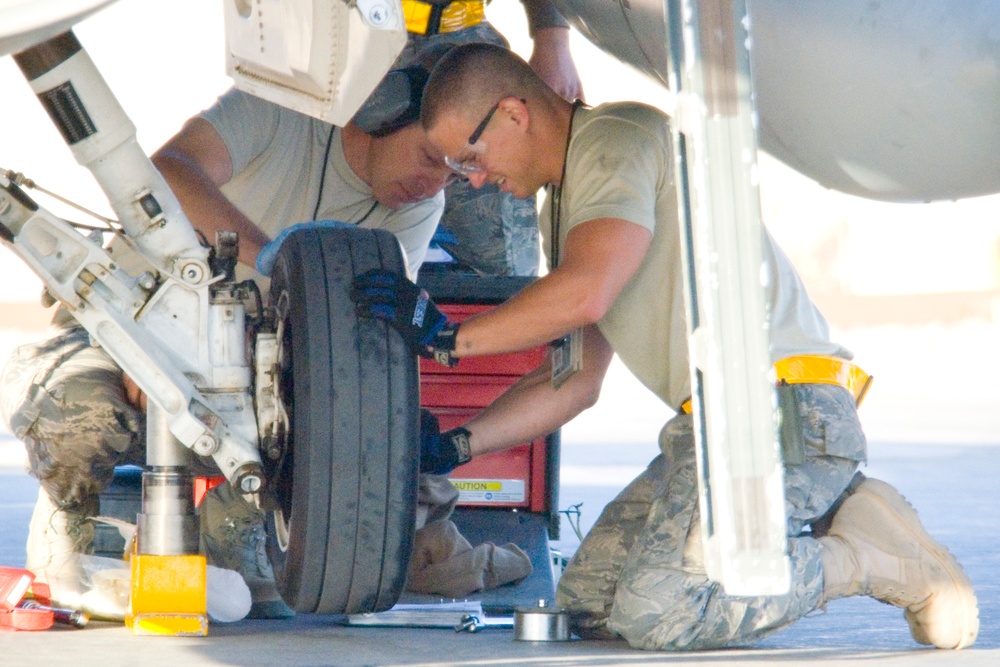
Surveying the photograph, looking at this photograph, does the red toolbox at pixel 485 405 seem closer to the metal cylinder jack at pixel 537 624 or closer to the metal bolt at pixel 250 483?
the metal cylinder jack at pixel 537 624

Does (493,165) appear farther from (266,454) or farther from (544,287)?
(266,454)

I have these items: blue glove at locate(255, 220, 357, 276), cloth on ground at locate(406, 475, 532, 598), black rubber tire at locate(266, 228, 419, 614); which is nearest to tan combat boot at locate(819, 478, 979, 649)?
cloth on ground at locate(406, 475, 532, 598)

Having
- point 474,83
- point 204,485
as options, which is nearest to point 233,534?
point 204,485

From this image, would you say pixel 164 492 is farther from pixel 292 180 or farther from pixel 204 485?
pixel 292 180

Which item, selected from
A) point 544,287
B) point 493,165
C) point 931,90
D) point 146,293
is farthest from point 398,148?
point 931,90

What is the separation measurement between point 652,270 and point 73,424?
1.20 meters

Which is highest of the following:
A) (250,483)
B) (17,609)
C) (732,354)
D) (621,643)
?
(732,354)

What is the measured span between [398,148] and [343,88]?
98cm

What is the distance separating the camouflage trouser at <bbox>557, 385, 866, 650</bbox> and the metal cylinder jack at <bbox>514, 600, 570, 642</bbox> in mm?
78

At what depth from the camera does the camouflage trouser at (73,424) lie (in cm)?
282

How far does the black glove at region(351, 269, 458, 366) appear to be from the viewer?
2324 millimetres

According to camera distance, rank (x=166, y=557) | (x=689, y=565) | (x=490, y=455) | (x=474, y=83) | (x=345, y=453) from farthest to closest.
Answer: (x=490, y=455) < (x=474, y=83) < (x=689, y=565) < (x=166, y=557) < (x=345, y=453)

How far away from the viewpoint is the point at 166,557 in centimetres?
240

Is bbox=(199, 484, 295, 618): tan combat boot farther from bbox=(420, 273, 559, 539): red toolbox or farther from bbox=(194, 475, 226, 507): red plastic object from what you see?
bbox=(420, 273, 559, 539): red toolbox
